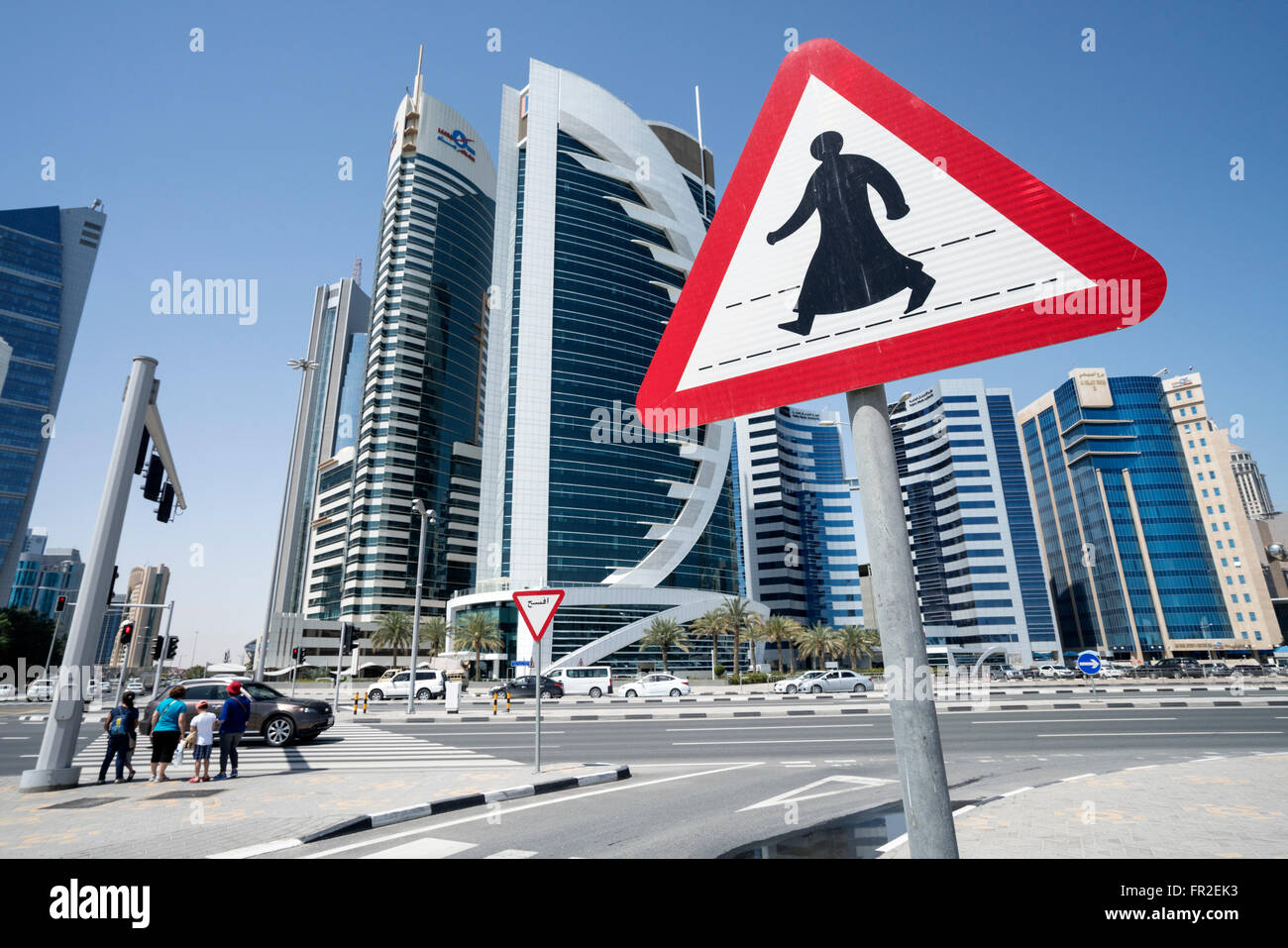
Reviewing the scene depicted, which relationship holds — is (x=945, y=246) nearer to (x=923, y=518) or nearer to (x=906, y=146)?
(x=906, y=146)

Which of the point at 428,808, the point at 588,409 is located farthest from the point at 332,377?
the point at 428,808

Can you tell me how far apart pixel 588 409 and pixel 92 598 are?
75294 mm

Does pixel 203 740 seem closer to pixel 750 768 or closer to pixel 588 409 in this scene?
pixel 750 768

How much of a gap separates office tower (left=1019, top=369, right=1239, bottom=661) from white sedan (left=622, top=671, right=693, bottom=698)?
101m

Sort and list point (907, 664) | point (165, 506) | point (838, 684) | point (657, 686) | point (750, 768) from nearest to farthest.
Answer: point (907, 664), point (750, 768), point (165, 506), point (838, 684), point (657, 686)

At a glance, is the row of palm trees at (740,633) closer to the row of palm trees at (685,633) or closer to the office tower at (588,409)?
the row of palm trees at (685,633)

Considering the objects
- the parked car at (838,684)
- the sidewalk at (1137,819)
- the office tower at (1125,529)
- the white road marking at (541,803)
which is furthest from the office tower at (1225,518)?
the white road marking at (541,803)

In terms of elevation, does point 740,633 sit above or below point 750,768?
above

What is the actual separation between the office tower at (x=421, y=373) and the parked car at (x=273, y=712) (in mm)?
88556

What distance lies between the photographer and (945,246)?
202 cm

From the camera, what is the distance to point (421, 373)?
111312mm

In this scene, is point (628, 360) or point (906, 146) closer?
point (906, 146)

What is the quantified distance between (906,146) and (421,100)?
14549cm
